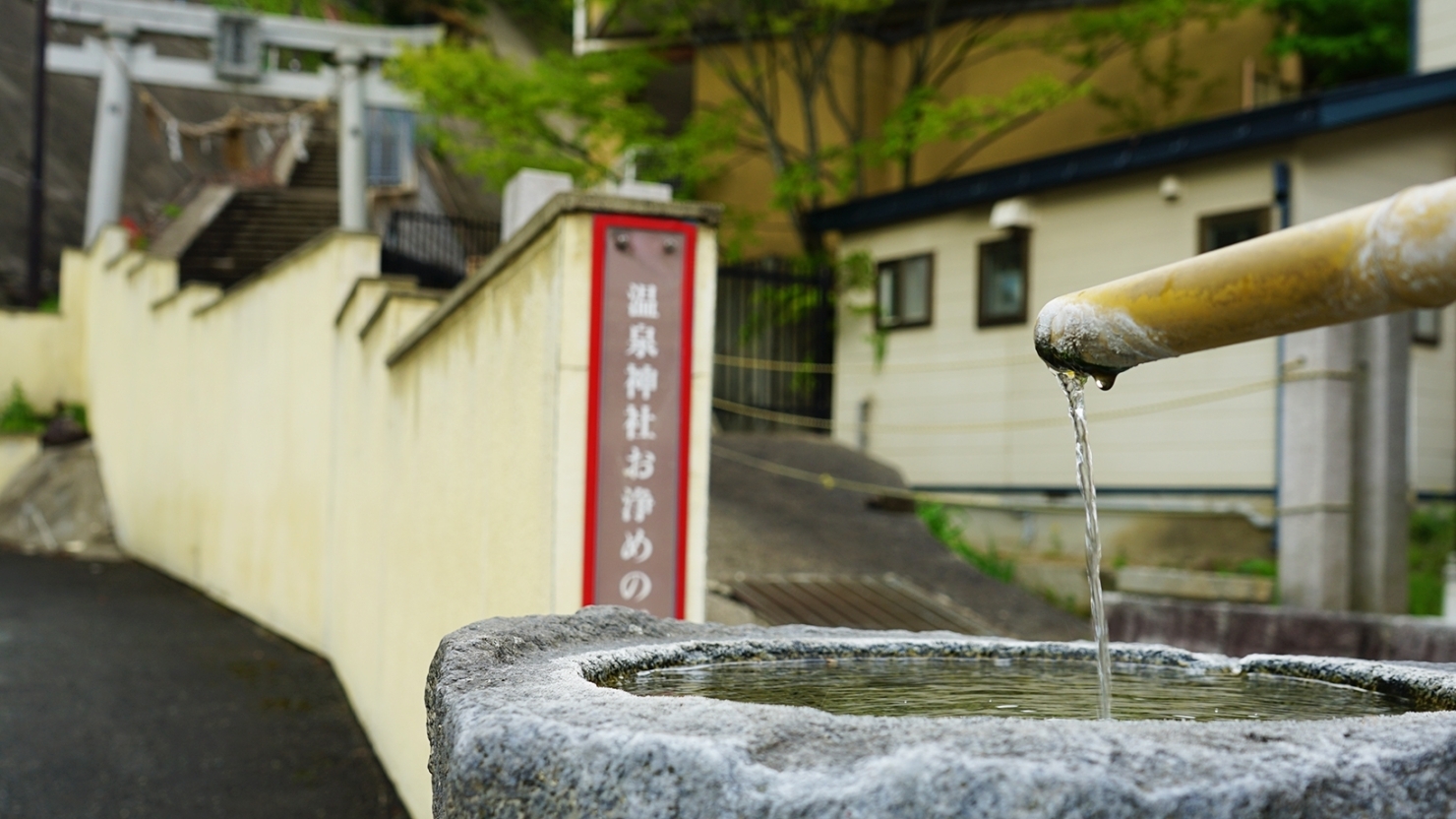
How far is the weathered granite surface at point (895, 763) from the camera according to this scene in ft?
4.62

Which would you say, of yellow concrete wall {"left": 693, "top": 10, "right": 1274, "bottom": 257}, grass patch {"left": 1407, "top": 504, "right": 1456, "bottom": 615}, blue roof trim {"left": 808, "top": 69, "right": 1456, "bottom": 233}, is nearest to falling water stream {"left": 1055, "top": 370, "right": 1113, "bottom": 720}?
grass patch {"left": 1407, "top": 504, "right": 1456, "bottom": 615}

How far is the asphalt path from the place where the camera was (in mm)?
5730

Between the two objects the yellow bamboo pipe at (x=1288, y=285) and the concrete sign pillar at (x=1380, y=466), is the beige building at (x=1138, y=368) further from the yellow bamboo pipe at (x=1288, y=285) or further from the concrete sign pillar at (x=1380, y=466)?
the yellow bamboo pipe at (x=1288, y=285)

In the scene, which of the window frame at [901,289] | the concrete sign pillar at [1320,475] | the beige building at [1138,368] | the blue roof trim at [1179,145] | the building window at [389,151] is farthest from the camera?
the building window at [389,151]

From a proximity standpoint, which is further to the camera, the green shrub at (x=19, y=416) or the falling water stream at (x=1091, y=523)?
the green shrub at (x=19, y=416)

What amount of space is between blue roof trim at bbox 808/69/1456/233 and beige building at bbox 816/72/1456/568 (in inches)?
0.7

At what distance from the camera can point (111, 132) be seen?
2075cm

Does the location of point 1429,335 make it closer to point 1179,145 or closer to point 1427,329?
point 1427,329

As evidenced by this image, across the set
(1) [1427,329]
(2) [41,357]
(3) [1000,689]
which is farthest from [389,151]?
(3) [1000,689]

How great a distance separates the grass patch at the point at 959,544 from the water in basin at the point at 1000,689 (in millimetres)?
7696

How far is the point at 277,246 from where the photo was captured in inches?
867

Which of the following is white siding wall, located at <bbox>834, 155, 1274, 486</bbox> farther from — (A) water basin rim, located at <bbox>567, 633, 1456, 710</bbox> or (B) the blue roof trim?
(A) water basin rim, located at <bbox>567, 633, 1456, 710</bbox>

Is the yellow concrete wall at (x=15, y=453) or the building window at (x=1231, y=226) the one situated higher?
the building window at (x=1231, y=226)

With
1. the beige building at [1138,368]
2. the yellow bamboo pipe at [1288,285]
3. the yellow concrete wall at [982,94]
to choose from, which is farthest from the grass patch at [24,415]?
the yellow bamboo pipe at [1288,285]
